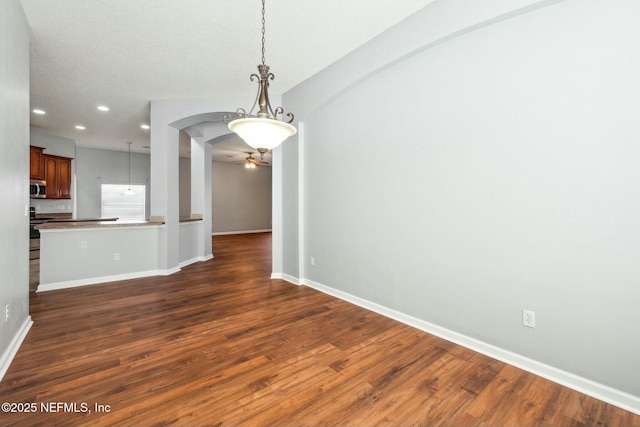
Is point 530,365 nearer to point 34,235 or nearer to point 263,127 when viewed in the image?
point 263,127

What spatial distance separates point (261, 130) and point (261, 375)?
5.71 feet

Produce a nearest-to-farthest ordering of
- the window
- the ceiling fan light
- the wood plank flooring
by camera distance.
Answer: the wood plank flooring
the ceiling fan light
the window

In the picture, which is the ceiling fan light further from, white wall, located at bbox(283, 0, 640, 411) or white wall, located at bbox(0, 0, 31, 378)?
white wall, located at bbox(0, 0, 31, 378)

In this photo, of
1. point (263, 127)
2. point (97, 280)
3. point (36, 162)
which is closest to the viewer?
point (263, 127)

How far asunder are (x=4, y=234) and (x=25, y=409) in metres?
1.24

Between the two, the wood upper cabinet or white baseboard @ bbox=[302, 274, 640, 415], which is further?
the wood upper cabinet

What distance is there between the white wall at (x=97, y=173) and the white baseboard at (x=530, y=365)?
9217 mm

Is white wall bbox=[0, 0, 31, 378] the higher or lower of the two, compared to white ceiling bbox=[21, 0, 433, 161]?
lower

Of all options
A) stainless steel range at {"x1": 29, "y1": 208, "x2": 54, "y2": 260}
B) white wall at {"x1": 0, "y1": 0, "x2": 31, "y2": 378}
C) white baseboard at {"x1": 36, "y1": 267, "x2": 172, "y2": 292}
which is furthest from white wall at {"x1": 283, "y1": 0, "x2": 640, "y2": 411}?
stainless steel range at {"x1": 29, "y1": 208, "x2": 54, "y2": 260}

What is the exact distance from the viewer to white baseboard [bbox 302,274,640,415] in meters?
1.74

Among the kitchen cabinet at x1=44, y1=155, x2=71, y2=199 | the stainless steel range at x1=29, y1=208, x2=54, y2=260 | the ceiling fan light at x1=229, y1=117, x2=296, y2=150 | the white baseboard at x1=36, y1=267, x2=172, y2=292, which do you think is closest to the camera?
the ceiling fan light at x1=229, y1=117, x2=296, y2=150

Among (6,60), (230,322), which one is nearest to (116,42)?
(6,60)

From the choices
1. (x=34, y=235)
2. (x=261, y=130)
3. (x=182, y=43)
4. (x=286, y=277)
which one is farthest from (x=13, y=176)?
(x=34, y=235)

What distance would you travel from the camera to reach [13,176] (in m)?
2.31
